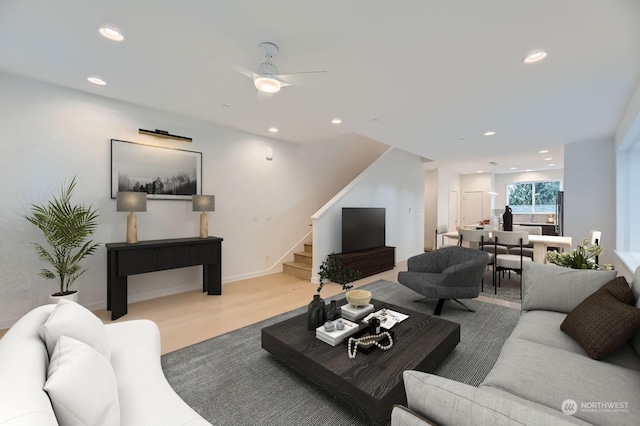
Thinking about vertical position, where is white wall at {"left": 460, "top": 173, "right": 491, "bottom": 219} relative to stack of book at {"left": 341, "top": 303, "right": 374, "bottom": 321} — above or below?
above

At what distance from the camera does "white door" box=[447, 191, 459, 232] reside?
9685 millimetres

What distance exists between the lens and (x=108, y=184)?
3600 mm

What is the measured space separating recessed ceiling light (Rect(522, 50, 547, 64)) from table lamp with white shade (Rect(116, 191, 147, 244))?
4.43m

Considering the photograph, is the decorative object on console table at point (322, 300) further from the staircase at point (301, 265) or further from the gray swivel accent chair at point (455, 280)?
the staircase at point (301, 265)

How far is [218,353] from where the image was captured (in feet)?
8.13

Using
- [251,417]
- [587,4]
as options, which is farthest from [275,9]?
[251,417]

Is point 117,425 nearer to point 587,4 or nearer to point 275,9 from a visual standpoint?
point 275,9

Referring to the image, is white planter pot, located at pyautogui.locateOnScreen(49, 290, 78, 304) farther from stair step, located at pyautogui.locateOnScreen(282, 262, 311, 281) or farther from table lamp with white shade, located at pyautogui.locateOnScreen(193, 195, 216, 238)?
stair step, located at pyautogui.locateOnScreen(282, 262, 311, 281)

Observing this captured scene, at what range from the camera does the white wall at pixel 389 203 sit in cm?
511

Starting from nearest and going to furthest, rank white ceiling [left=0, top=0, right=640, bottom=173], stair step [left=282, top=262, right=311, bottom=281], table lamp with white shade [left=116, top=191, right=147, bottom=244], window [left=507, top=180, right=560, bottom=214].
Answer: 1. white ceiling [left=0, top=0, right=640, bottom=173]
2. table lamp with white shade [left=116, top=191, right=147, bottom=244]
3. stair step [left=282, top=262, right=311, bottom=281]
4. window [left=507, top=180, right=560, bottom=214]

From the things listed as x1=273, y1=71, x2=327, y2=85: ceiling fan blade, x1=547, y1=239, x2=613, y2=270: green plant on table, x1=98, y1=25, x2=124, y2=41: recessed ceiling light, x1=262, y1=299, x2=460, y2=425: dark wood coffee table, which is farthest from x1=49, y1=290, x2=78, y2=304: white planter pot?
x1=547, y1=239, x2=613, y2=270: green plant on table

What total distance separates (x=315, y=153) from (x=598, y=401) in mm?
5642

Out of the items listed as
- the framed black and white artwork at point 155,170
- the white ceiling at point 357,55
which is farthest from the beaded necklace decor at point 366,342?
the framed black and white artwork at point 155,170

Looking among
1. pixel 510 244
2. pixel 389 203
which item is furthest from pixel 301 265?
pixel 510 244
